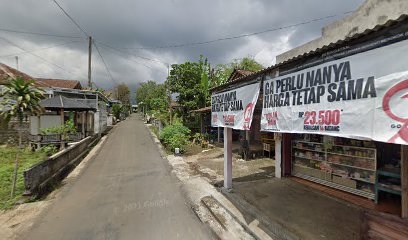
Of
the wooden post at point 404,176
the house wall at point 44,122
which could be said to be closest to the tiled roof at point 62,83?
the house wall at point 44,122

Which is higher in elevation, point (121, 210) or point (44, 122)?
point (44, 122)

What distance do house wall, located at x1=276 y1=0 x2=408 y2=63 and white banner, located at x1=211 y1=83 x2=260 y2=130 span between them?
4.16m

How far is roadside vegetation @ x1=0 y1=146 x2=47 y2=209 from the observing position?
267 inches

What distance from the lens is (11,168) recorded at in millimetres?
9914

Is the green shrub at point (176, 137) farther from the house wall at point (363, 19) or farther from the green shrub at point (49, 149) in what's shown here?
the house wall at point (363, 19)

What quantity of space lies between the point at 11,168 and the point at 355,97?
1338 centimetres

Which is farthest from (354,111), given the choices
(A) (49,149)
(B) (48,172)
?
(A) (49,149)

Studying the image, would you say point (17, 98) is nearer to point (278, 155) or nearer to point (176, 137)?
point (176, 137)

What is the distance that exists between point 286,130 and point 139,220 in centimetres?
419

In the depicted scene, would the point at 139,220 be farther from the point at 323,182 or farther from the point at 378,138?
the point at 323,182

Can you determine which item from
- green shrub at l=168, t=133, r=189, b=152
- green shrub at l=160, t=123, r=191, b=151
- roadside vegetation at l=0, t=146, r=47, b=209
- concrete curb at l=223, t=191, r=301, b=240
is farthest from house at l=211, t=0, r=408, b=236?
green shrub at l=160, t=123, r=191, b=151

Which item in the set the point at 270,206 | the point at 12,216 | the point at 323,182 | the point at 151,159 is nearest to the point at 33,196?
the point at 12,216

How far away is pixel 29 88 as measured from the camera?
8.06 metres

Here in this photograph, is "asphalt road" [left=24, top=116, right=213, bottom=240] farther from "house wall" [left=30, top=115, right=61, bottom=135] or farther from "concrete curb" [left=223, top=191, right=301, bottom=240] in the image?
"house wall" [left=30, top=115, right=61, bottom=135]
